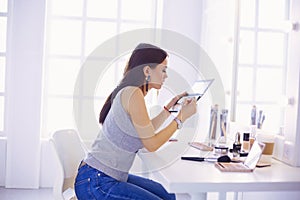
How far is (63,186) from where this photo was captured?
5.15 ft

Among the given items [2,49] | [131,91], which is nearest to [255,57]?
[131,91]

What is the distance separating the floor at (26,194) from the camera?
2.88 m

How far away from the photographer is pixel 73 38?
11.1 feet

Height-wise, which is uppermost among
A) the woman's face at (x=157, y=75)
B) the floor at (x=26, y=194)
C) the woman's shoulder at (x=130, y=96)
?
the woman's face at (x=157, y=75)

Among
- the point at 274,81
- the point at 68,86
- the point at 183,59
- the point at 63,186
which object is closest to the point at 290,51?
the point at 274,81

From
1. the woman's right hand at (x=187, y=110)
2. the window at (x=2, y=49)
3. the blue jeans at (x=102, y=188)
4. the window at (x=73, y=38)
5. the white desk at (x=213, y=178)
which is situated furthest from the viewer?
the window at (x=73, y=38)

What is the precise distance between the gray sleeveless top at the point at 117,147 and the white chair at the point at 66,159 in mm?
181

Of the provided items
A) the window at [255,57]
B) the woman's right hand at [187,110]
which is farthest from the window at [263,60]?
the woman's right hand at [187,110]

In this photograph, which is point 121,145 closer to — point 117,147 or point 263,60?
point 117,147

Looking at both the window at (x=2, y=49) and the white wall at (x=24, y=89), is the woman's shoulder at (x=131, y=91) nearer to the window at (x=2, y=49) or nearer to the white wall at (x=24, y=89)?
the white wall at (x=24, y=89)

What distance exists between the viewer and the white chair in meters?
1.57

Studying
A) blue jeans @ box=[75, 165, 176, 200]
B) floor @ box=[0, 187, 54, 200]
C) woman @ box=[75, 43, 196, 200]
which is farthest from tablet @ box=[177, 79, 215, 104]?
floor @ box=[0, 187, 54, 200]

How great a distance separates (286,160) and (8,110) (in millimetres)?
2404

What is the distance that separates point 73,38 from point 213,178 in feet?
8.02
